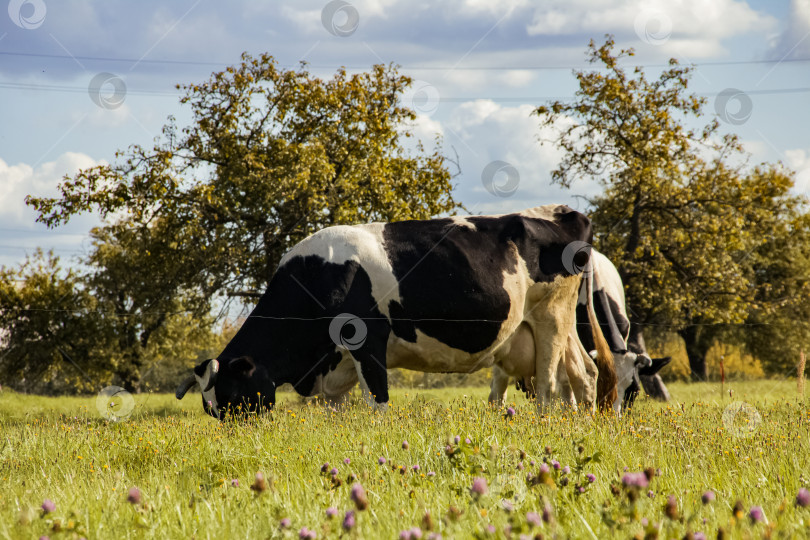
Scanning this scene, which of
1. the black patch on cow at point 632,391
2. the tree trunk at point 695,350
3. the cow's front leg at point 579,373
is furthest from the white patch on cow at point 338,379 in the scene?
the tree trunk at point 695,350

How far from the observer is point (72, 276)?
97.8ft

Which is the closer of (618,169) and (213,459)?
(213,459)

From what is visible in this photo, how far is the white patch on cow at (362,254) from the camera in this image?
342 inches

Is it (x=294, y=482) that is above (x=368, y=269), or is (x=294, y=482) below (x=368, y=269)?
below

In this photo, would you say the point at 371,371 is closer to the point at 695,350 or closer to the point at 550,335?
the point at 550,335

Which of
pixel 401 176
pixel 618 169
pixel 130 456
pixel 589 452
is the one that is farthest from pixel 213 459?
pixel 618 169

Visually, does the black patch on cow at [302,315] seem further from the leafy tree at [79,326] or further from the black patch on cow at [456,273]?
the leafy tree at [79,326]

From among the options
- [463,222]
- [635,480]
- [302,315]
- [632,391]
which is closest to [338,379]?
[302,315]

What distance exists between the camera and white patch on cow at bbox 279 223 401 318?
870 centimetres

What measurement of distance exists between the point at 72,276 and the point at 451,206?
19089 mm

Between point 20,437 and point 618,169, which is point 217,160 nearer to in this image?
point 20,437

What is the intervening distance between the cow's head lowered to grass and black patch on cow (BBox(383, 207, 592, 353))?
1715 millimetres

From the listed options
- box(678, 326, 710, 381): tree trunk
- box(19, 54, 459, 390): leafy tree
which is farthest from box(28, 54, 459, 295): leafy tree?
box(678, 326, 710, 381): tree trunk

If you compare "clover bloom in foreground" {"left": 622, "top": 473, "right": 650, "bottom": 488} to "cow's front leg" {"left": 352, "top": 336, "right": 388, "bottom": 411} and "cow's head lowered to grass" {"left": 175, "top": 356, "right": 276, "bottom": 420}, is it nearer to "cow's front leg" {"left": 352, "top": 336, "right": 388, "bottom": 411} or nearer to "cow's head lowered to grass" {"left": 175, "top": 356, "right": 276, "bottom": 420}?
"cow's front leg" {"left": 352, "top": 336, "right": 388, "bottom": 411}
